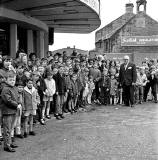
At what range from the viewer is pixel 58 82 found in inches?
404

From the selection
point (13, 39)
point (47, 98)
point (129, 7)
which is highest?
point (129, 7)

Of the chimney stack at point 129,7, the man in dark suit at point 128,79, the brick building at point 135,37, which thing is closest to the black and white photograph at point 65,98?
the man in dark suit at point 128,79

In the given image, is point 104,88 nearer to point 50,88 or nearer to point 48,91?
point 50,88

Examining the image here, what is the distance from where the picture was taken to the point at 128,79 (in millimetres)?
13336

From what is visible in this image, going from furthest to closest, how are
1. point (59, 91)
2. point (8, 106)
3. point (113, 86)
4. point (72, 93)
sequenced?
point (113, 86) → point (72, 93) → point (59, 91) → point (8, 106)

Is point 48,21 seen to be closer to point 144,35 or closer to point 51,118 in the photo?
point 51,118

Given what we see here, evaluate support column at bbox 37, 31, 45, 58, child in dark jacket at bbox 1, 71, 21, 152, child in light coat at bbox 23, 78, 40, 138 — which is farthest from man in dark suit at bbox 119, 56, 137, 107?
support column at bbox 37, 31, 45, 58

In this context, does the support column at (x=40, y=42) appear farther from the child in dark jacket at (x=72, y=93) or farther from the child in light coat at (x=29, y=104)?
the child in light coat at (x=29, y=104)

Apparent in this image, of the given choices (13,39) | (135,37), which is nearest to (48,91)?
(13,39)

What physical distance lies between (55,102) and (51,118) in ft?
1.73

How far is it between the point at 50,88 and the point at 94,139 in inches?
103

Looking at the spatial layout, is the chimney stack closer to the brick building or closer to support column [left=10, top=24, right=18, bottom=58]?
the brick building

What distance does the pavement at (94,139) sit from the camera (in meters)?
6.31

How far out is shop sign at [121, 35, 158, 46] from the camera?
47844mm
